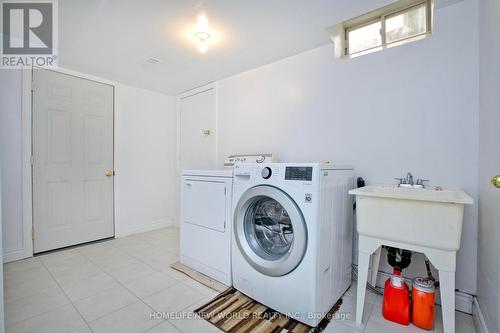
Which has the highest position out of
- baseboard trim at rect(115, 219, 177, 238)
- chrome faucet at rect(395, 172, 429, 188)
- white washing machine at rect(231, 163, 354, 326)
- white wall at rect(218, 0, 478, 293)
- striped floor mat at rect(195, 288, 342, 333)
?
white wall at rect(218, 0, 478, 293)

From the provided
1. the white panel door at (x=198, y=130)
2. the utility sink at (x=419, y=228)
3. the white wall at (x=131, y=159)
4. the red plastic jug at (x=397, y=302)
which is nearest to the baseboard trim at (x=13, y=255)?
the white wall at (x=131, y=159)

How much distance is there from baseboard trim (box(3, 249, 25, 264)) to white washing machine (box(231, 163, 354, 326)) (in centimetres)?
227

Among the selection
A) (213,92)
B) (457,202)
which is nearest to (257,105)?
(213,92)

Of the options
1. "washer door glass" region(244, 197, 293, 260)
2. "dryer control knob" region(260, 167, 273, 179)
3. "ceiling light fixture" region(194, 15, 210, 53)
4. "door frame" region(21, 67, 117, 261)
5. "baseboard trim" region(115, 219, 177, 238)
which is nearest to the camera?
"dryer control knob" region(260, 167, 273, 179)

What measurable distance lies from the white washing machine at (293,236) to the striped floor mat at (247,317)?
46 millimetres

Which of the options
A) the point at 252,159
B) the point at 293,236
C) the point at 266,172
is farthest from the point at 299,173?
the point at 252,159

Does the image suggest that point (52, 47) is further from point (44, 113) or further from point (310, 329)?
point (310, 329)

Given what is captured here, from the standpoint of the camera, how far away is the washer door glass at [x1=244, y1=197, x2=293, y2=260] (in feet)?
5.32

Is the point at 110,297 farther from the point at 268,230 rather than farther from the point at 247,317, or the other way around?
the point at 268,230

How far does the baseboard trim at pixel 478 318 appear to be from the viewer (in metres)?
1.24

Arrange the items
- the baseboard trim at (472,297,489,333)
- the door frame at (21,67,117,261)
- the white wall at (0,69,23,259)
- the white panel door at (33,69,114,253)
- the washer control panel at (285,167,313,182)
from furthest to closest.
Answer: the white panel door at (33,69,114,253) < the door frame at (21,67,117,261) < the white wall at (0,69,23,259) < the washer control panel at (285,167,313,182) < the baseboard trim at (472,297,489,333)

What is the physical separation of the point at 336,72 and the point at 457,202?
1412 mm

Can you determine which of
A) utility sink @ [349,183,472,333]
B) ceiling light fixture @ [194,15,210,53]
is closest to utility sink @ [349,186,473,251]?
utility sink @ [349,183,472,333]

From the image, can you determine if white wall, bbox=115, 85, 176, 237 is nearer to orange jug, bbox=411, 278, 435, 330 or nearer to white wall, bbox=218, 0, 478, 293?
white wall, bbox=218, 0, 478, 293
